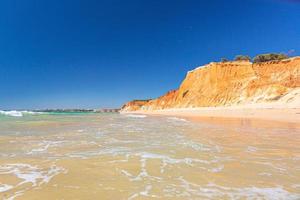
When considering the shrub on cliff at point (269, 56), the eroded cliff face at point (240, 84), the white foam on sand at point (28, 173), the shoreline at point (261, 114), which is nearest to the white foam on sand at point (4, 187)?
the white foam on sand at point (28, 173)

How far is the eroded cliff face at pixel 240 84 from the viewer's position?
113 feet

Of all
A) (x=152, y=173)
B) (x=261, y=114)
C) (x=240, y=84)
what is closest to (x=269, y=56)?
(x=240, y=84)

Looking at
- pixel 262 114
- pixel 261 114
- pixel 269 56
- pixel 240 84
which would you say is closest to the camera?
pixel 262 114

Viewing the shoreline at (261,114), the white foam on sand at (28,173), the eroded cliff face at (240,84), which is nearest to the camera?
the white foam on sand at (28,173)

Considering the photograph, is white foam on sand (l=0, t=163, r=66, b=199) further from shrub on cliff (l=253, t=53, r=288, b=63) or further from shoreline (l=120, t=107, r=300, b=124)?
shrub on cliff (l=253, t=53, r=288, b=63)

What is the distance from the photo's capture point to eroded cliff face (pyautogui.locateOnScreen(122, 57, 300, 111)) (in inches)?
1351

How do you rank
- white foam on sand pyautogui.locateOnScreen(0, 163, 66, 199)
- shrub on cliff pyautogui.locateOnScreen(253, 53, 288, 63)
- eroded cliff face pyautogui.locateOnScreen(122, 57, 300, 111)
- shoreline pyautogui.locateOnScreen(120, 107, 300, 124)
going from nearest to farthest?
white foam on sand pyautogui.locateOnScreen(0, 163, 66, 199)
shoreline pyautogui.locateOnScreen(120, 107, 300, 124)
eroded cliff face pyautogui.locateOnScreen(122, 57, 300, 111)
shrub on cliff pyautogui.locateOnScreen(253, 53, 288, 63)

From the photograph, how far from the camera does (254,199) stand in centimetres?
323

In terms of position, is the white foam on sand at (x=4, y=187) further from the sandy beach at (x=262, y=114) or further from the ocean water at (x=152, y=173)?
the sandy beach at (x=262, y=114)

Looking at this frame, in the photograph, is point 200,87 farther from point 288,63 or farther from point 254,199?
point 254,199

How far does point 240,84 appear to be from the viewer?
42.6 m

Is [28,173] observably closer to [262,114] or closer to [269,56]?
[262,114]

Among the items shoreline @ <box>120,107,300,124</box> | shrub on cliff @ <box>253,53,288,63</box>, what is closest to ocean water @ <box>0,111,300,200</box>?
shoreline @ <box>120,107,300,124</box>

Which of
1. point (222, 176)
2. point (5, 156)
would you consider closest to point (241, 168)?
point (222, 176)
